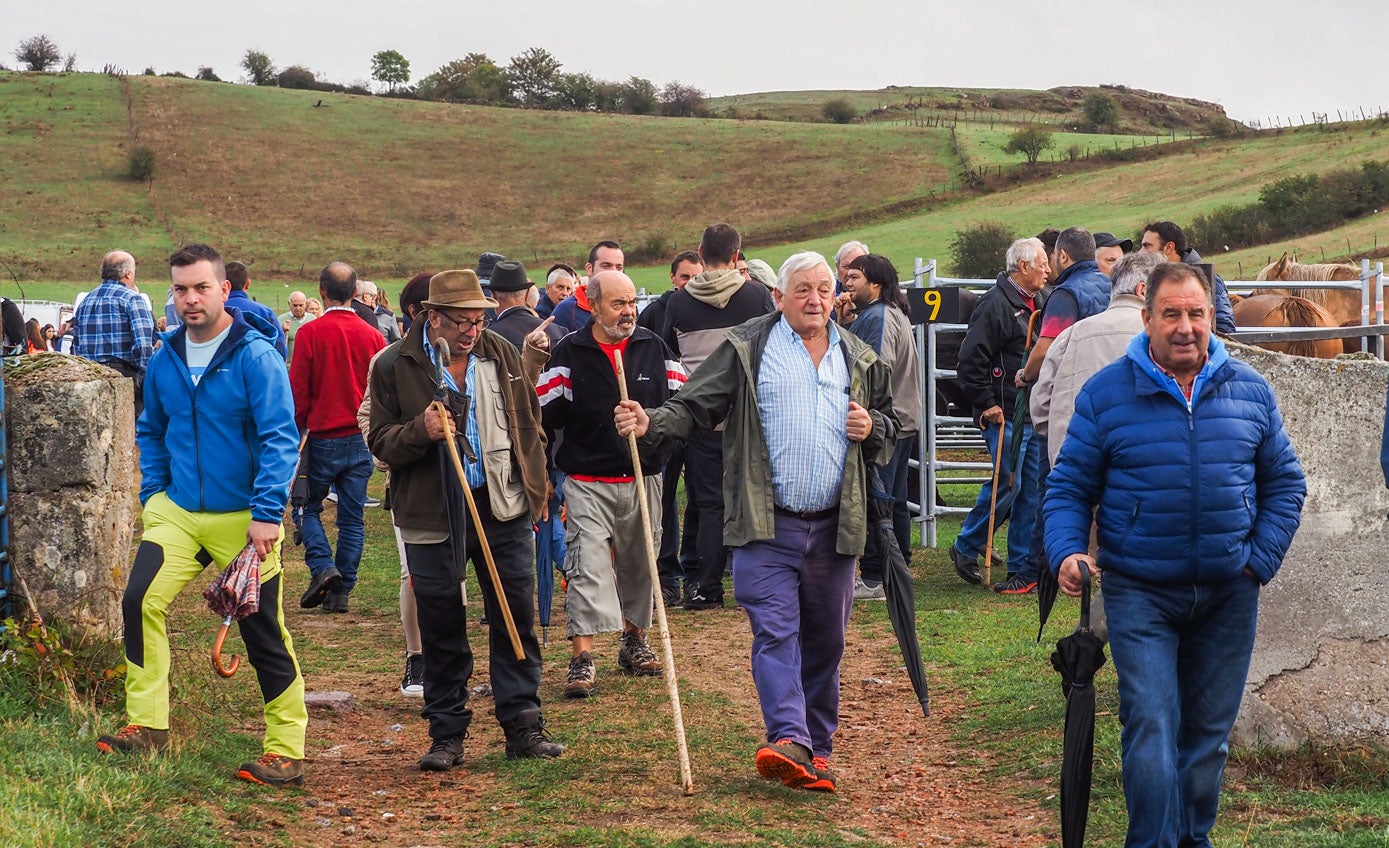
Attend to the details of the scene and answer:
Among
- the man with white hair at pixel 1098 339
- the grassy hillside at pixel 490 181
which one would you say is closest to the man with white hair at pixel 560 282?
the man with white hair at pixel 1098 339

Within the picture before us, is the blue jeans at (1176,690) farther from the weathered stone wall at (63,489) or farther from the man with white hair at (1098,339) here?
the weathered stone wall at (63,489)

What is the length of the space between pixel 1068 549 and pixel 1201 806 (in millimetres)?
929

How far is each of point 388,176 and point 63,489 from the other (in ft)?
242

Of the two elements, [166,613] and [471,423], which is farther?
[471,423]

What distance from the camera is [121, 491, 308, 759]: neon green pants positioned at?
572 centimetres

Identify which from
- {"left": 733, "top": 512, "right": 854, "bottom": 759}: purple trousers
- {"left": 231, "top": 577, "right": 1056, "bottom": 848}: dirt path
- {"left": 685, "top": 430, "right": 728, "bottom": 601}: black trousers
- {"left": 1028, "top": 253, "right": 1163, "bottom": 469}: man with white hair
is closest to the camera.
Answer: {"left": 231, "top": 577, "right": 1056, "bottom": 848}: dirt path

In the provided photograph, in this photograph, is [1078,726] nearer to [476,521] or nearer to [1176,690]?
[1176,690]

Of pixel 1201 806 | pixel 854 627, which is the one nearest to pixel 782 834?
pixel 1201 806

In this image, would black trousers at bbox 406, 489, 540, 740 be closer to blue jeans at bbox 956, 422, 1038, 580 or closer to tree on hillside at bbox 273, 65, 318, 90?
blue jeans at bbox 956, 422, 1038, 580

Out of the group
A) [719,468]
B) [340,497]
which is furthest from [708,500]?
[340,497]

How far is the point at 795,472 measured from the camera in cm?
609

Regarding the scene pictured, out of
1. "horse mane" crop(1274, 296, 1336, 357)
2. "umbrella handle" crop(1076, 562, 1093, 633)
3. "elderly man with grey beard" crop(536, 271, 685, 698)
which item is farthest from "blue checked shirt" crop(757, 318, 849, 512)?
"horse mane" crop(1274, 296, 1336, 357)

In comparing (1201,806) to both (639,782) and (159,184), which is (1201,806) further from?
(159,184)

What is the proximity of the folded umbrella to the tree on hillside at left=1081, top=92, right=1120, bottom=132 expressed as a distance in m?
97.6
